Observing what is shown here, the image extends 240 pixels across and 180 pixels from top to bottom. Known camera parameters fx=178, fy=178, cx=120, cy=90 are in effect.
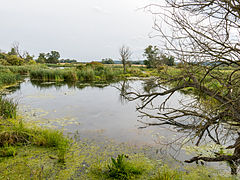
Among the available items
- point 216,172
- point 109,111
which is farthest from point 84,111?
point 216,172

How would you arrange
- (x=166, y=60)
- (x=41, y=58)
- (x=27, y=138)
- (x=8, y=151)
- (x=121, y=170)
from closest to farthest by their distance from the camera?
(x=166, y=60), (x=121, y=170), (x=8, y=151), (x=27, y=138), (x=41, y=58)

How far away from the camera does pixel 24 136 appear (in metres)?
3.43

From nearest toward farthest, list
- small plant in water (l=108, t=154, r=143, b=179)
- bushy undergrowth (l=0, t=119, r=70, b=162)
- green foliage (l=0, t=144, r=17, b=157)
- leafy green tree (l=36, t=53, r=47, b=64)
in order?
small plant in water (l=108, t=154, r=143, b=179)
green foliage (l=0, t=144, r=17, b=157)
bushy undergrowth (l=0, t=119, r=70, b=162)
leafy green tree (l=36, t=53, r=47, b=64)

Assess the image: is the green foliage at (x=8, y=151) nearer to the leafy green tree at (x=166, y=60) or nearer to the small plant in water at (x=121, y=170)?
the small plant in water at (x=121, y=170)

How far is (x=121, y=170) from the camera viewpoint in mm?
2457

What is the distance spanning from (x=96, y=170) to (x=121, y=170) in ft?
1.25

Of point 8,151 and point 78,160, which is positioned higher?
point 8,151

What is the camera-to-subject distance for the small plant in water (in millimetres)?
2416

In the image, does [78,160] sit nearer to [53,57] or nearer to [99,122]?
[99,122]

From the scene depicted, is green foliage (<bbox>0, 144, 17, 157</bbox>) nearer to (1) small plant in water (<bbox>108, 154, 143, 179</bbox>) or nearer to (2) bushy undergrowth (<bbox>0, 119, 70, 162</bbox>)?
(2) bushy undergrowth (<bbox>0, 119, 70, 162</bbox>)

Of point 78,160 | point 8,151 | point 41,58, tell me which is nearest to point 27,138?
point 8,151

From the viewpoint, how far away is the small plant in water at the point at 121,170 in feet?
7.93

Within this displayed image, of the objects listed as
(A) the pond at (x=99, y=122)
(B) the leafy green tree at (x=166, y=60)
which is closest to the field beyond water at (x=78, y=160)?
(B) the leafy green tree at (x=166, y=60)

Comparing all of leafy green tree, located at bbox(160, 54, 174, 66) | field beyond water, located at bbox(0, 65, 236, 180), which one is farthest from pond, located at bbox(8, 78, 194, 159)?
leafy green tree, located at bbox(160, 54, 174, 66)
